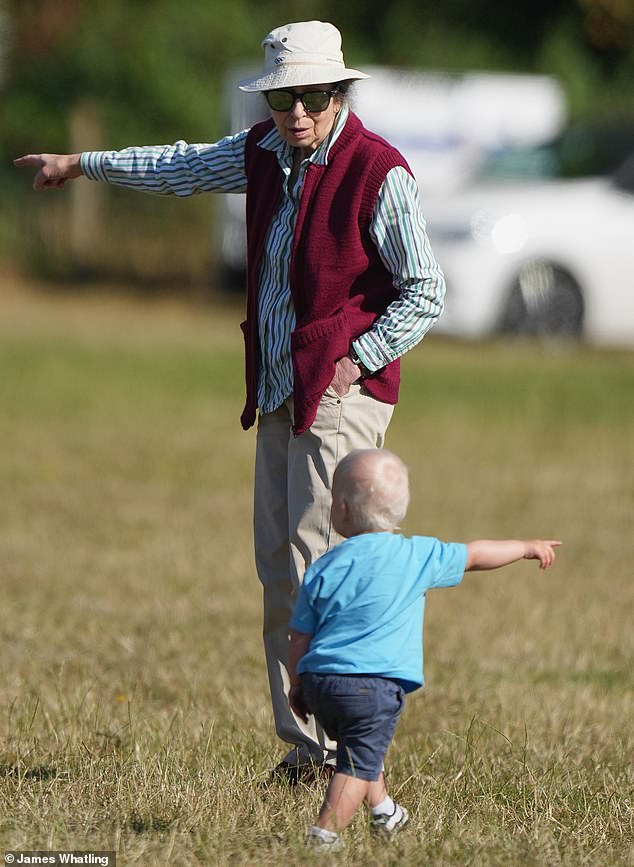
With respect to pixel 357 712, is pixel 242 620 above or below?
below

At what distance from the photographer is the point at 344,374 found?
446cm

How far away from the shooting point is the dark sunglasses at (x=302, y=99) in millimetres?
4348

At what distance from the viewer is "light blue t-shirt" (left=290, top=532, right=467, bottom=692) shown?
379 centimetres

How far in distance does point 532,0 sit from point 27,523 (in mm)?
9164

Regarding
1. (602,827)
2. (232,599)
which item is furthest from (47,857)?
(232,599)

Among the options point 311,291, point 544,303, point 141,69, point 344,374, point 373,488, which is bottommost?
point 544,303

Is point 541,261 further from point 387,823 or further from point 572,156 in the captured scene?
point 387,823

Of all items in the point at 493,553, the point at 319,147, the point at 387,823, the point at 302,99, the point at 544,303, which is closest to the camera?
the point at 493,553

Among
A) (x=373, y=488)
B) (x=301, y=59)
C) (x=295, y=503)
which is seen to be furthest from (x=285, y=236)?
(x=373, y=488)

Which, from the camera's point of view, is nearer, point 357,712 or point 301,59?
point 357,712

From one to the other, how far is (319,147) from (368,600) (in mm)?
1316

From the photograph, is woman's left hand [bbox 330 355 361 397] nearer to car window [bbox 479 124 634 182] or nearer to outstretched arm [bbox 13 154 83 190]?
outstretched arm [bbox 13 154 83 190]

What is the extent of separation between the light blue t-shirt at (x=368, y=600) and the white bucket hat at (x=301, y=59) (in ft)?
4.09

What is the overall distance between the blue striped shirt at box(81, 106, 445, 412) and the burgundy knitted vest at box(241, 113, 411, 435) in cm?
4
